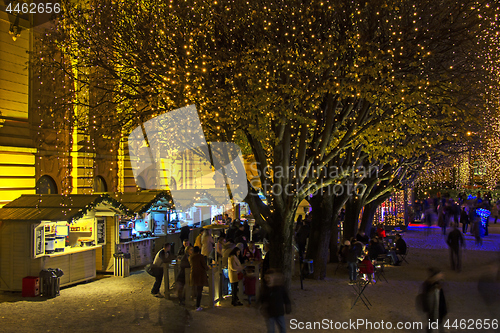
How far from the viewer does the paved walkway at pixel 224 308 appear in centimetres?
1045

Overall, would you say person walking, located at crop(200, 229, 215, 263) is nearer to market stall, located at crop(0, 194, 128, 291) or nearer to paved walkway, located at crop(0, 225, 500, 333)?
paved walkway, located at crop(0, 225, 500, 333)

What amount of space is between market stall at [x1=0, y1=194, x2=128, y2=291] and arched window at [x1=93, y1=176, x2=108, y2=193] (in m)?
6.30

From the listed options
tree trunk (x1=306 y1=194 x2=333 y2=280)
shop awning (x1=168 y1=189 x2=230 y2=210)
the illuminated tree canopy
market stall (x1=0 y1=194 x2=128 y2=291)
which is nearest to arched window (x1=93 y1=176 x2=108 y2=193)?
shop awning (x1=168 y1=189 x2=230 y2=210)

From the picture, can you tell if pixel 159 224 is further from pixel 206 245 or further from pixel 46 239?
pixel 46 239

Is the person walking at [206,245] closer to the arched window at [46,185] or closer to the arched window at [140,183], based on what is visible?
the arched window at [46,185]

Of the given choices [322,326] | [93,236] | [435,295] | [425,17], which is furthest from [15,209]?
[425,17]

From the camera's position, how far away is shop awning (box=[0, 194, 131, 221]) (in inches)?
566

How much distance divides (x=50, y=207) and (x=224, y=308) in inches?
267

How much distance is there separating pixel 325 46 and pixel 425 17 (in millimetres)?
3638

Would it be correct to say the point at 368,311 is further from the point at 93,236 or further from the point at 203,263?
the point at 93,236

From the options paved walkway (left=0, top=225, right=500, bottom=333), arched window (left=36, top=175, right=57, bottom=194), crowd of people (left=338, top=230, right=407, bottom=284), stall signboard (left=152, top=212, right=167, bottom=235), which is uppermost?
arched window (left=36, top=175, right=57, bottom=194)

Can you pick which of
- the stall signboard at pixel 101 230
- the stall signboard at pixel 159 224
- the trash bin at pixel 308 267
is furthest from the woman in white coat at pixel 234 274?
the stall signboard at pixel 159 224

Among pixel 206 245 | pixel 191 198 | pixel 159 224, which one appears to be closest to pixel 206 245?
pixel 206 245

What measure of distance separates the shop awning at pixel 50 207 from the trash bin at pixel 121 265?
6.55 feet
